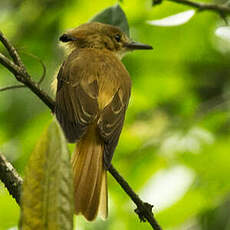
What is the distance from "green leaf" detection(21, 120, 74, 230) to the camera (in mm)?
1339

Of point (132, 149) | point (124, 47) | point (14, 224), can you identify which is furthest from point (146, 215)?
point (124, 47)

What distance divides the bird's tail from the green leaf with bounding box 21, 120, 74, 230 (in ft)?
3.79

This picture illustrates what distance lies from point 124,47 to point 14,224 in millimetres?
1665

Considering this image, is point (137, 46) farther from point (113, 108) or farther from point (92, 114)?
point (92, 114)

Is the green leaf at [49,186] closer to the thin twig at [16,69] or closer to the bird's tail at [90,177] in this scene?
the bird's tail at [90,177]

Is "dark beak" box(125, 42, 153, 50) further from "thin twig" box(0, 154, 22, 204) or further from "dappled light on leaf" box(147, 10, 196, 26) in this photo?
"thin twig" box(0, 154, 22, 204)

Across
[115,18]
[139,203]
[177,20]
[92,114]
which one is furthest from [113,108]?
[139,203]

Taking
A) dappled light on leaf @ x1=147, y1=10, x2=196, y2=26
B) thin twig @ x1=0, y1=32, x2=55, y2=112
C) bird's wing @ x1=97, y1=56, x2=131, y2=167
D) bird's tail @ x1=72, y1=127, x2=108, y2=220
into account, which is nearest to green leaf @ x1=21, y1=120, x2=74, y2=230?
bird's tail @ x1=72, y1=127, x2=108, y2=220

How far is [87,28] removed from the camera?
185 inches

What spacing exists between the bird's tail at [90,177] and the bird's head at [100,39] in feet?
4.78

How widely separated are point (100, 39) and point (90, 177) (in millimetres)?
2064

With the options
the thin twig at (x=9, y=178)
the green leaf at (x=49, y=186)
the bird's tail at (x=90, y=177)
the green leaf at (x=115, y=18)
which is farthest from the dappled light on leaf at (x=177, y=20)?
the green leaf at (x=49, y=186)

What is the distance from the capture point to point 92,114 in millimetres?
3418

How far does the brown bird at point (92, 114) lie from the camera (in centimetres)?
280
